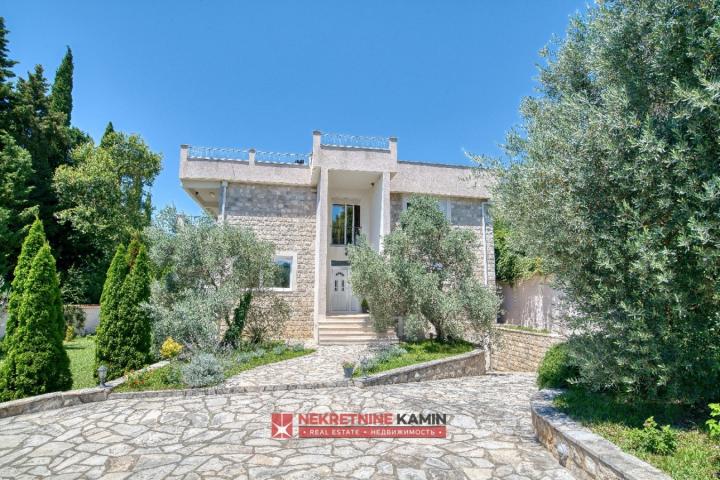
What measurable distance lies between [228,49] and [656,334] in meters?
11.6

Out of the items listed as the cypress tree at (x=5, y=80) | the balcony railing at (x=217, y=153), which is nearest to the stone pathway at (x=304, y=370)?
the balcony railing at (x=217, y=153)

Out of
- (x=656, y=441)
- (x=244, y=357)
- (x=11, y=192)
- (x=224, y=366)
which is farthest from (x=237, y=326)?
(x=11, y=192)

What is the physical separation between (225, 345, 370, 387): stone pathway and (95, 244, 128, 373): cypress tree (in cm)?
268

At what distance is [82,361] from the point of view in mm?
10586

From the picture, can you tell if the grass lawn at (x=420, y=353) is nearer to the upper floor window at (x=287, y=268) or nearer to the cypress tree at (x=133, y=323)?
the cypress tree at (x=133, y=323)

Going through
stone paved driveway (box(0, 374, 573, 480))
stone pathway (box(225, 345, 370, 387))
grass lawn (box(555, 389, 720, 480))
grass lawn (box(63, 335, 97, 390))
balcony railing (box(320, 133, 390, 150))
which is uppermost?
balcony railing (box(320, 133, 390, 150))

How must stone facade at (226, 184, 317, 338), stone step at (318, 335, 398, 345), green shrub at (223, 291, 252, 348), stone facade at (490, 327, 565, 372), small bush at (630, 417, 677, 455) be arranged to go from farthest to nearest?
stone facade at (226, 184, 317, 338) < stone step at (318, 335, 398, 345) < stone facade at (490, 327, 565, 372) < green shrub at (223, 291, 252, 348) < small bush at (630, 417, 677, 455)

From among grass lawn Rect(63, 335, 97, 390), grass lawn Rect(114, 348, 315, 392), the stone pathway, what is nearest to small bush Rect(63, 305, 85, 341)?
grass lawn Rect(63, 335, 97, 390)

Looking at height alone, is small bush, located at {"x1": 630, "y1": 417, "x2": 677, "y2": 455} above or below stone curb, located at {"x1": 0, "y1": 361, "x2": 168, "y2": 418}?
above

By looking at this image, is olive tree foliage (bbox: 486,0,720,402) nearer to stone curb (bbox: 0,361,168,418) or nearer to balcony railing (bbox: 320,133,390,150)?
stone curb (bbox: 0,361,168,418)

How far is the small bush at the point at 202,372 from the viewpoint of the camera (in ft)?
22.4

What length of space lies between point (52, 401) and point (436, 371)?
284 inches

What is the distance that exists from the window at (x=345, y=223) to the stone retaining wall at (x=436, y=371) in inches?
301

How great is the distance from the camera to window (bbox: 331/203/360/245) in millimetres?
16062
